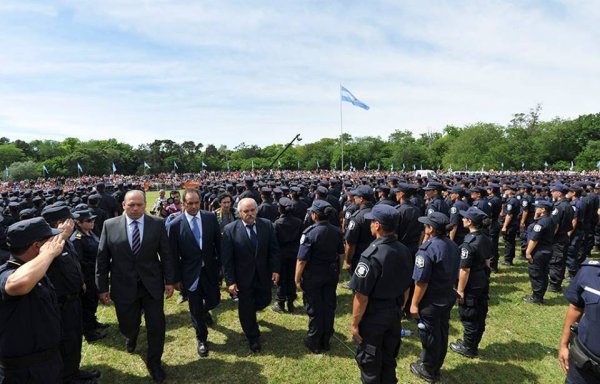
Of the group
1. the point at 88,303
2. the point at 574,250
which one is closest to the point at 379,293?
the point at 88,303

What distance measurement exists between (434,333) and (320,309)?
163cm

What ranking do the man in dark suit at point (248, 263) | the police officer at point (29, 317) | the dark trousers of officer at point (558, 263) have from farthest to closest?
the dark trousers of officer at point (558, 263), the man in dark suit at point (248, 263), the police officer at point (29, 317)

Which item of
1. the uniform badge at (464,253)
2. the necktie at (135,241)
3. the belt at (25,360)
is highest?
the necktie at (135,241)

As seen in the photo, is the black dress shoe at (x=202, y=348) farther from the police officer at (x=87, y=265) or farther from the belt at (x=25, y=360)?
the belt at (x=25, y=360)

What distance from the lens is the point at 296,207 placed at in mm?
7797

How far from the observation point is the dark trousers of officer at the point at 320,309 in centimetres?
502

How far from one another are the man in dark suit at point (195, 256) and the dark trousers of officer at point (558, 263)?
7590 mm

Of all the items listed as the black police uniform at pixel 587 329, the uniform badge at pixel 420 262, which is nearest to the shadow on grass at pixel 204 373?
the uniform badge at pixel 420 262

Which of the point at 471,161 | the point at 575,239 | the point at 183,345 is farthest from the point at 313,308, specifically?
the point at 471,161

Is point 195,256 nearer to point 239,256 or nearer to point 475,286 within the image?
point 239,256

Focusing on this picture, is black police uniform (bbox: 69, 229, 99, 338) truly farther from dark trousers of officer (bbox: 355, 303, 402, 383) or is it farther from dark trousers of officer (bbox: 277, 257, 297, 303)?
dark trousers of officer (bbox: 355, 303, 402, 383)

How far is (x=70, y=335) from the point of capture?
12.8 feet

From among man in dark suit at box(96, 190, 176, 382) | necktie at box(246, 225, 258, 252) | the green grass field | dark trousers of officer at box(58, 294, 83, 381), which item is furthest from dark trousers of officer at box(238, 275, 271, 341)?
dark trousers of officer at box(58, 294, 83, 381)

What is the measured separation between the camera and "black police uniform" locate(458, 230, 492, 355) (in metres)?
4.85
